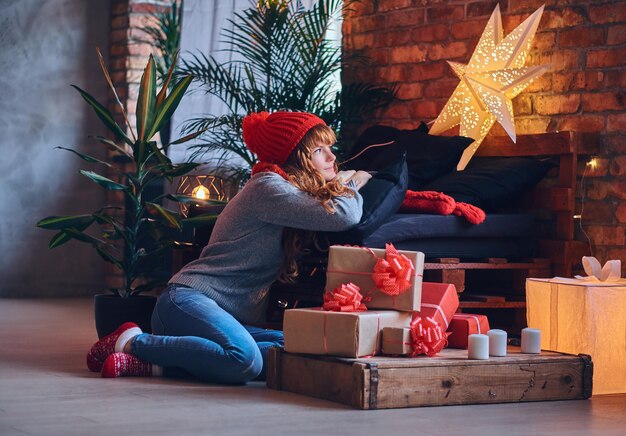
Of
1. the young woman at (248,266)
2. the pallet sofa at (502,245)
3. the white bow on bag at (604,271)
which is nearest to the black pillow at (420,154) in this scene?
the pallet sofa at (502,245)

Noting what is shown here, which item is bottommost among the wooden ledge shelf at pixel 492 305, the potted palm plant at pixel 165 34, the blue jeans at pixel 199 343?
the blue jeans at pixel 199 343

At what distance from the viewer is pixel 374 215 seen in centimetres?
389

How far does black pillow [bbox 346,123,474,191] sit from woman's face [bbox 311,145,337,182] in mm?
810

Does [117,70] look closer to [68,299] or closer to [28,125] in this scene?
[28,125]

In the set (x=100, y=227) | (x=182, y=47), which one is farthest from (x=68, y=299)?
(x=182, y=47)

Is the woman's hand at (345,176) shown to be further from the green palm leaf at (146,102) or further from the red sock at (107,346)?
the green palm leaf at (146,102)

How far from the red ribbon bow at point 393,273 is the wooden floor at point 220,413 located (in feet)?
1.24

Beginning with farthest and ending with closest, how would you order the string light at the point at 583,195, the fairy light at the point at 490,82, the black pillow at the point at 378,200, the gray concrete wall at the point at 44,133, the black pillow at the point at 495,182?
the gray concrete wall at the point at 44,133
the fairy light at the point at 490,82
the string light at the point at 583,195
the black pillow at the point at 495,182
the black pillow at the point at 378,200

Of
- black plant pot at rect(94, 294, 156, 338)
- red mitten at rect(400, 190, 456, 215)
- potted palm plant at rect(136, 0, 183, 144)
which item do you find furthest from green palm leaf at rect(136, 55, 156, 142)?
potted palm plant at rect(136, 0, 183, 144)

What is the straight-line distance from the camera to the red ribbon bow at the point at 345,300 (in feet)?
11.0

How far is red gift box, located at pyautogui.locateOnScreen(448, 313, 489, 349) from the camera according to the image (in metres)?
3.63

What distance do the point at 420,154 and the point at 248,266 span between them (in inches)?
47.3

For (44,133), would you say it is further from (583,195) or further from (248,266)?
(583,195)

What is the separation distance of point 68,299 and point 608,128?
374 cm
